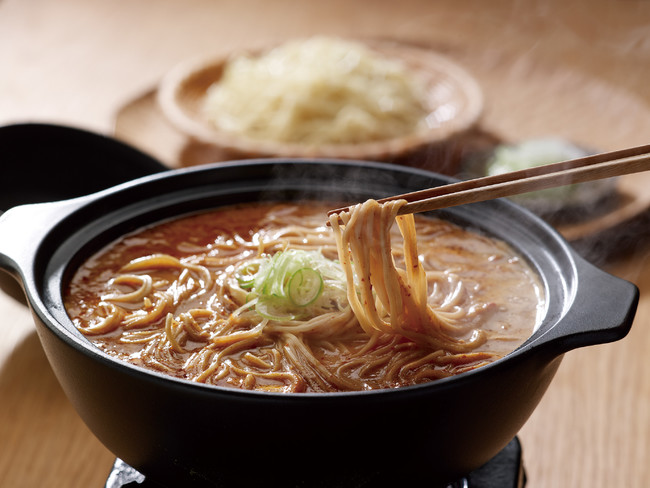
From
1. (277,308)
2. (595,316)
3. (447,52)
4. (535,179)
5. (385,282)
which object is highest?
(447,52)

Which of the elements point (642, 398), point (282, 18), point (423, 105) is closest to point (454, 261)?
point (642, 398)

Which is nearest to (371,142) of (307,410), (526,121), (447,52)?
(526,121)

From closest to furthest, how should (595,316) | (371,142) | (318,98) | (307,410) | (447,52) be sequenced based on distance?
(307,410) → (595,316) → (371,142) → (318,98) → (447,52)

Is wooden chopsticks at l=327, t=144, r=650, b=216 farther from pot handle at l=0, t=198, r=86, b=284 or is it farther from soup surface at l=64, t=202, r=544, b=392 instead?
pot handle at l=0, t=198, r=86, b=284

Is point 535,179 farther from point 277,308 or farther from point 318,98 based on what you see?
point 318,98

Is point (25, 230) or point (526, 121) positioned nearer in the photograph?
point (25, 230)

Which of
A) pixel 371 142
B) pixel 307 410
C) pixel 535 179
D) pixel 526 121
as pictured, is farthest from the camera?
pixel 526 121

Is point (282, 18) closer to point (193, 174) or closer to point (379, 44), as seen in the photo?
point (379, 44)

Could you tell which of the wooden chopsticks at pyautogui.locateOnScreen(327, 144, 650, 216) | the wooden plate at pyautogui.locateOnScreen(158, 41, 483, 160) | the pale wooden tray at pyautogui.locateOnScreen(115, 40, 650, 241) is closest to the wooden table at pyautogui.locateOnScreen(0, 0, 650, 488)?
the pale wooden tray at pyautogui.locateOnScreen(115, 40, 650, 241)
